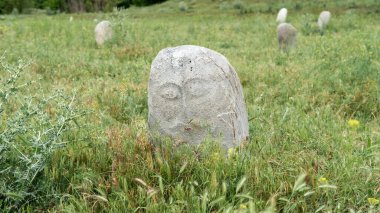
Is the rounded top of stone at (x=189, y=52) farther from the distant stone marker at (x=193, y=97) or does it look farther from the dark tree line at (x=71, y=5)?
the dark tree line at (x=71, y=5)

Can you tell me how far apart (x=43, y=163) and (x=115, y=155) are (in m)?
0.57

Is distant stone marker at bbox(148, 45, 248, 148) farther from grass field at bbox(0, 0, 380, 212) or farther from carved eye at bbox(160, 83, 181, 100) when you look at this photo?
grass field at bbox(0, 0, 380, 212)

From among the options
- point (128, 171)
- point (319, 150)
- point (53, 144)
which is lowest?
point (319, 150)

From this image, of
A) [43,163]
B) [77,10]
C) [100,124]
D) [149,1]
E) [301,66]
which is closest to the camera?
[43,163]

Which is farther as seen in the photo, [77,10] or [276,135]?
[77,10]

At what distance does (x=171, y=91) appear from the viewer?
12.9ft

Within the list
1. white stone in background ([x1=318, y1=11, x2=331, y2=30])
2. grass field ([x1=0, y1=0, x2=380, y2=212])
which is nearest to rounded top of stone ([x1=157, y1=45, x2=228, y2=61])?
grass field ([x1=0, y1=0, x2=380, y2=212])

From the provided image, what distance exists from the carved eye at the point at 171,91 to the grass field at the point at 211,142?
1.37 feet

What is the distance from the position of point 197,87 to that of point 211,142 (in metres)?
0.53

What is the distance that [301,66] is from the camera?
8.25 metres

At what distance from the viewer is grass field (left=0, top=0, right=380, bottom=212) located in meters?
3.06

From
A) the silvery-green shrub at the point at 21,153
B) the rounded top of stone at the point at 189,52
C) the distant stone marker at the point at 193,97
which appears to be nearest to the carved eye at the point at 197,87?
the distant stone marker at the point at 193,97

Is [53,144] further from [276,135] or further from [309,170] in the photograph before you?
[276,135]

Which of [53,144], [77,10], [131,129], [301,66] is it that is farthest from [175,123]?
[77,10]
